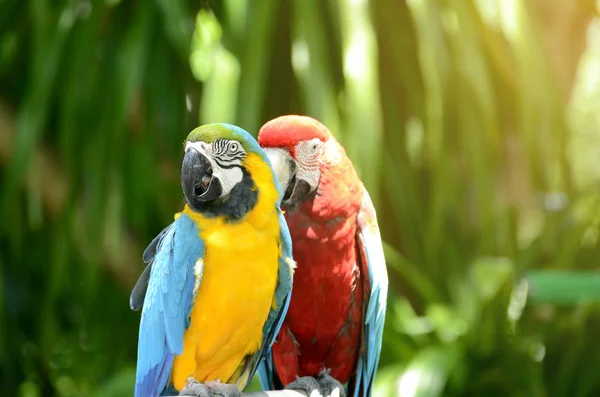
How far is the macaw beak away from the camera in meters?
0.71

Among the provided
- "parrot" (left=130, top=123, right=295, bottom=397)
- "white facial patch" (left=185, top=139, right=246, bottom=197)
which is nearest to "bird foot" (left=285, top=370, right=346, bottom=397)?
"parrot" (left=130, top=123, right=295, bottom=397)

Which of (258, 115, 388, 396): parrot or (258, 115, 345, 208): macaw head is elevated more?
(258, 115, 345, 208): macaw head

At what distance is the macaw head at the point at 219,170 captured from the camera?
57cm

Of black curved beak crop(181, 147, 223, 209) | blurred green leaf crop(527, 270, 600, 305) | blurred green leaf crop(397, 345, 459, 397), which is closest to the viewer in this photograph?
black curved beak crop(181, 147, 223, 209)

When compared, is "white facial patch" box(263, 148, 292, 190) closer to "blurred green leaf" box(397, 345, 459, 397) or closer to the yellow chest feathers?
the yellow chest feathers

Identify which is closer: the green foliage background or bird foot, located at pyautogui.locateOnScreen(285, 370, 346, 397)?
bird foot, located at pyautogui.locateOnScreen(285, 370, 346, 397)

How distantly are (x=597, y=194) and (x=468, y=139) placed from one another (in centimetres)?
40

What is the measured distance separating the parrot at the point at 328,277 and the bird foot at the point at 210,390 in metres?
0.11

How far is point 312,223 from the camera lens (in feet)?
2.50

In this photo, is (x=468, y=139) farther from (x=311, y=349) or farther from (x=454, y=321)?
(x=311, y=349)

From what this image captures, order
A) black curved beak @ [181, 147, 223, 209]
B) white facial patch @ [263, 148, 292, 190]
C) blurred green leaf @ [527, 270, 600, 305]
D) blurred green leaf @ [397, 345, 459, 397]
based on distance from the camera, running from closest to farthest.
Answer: black curved beak @ [181, 147, 223, 209]
white facial patch @ [263, 148, 292, 190]
blurred green leaf @ [527, 270, 600, 305]
blurred green leaf @ [397, 345, 459, 397]

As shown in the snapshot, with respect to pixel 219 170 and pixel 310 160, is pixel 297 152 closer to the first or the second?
pixel 310 160

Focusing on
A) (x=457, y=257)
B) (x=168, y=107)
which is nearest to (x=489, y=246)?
(x=457, y=257)

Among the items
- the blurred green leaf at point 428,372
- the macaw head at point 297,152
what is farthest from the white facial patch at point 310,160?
the blurred green leaf at point 428,372
